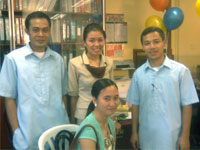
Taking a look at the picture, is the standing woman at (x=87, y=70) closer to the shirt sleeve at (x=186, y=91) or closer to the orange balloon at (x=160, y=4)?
the shirt sleeve at (x=186, y=91)

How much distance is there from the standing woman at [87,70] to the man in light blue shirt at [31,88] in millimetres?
168

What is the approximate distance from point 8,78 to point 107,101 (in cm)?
68

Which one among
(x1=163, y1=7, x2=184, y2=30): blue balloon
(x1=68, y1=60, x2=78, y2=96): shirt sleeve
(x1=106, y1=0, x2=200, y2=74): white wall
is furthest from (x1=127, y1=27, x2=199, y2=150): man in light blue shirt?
(x1=106, y1=0, x2=200, y2=74): white wall

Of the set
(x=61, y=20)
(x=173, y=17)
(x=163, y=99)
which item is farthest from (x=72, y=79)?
(x=173, y=17)

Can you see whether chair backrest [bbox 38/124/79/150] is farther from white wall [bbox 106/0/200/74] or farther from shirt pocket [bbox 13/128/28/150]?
white wall [bbox 106/0/200/74]

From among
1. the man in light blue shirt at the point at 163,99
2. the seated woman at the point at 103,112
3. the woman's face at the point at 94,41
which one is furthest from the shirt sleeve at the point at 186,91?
the woman's face at the point at 94,41

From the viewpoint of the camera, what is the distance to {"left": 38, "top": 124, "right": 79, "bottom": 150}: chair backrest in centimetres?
139

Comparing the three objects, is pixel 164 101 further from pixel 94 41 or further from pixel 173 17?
pixel 173 17

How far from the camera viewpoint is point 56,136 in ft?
4.70

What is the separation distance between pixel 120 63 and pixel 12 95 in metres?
2.27

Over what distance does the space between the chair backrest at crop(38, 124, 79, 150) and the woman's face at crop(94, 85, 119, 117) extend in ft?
1.10

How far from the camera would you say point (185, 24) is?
13.8 ft

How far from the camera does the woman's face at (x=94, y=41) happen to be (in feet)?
5.19

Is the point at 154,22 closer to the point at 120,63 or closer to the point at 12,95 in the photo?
the point at 120,63
